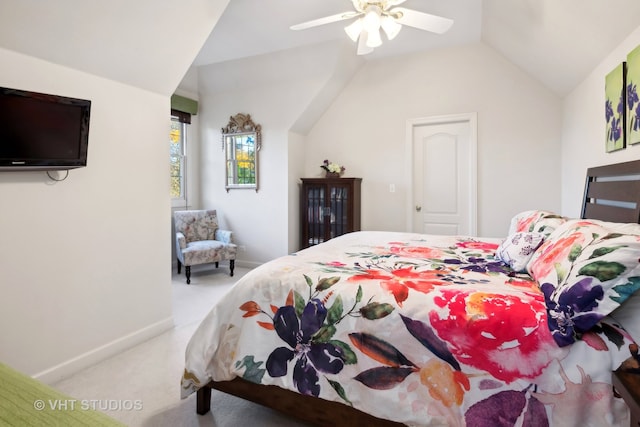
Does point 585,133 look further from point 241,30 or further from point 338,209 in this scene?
point 241,30

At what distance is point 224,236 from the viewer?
4.73 m

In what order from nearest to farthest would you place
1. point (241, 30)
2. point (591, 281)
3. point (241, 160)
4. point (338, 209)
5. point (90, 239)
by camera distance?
point (591, 281)
point (90, 239)
point (241, 30)
point (338, 209)
point (241, 160)

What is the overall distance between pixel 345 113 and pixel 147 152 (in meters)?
2.79

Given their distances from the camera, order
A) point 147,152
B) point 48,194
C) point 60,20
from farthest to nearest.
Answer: point 147,152
point 48,194
point 60,20

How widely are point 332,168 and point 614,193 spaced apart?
303 centimetres

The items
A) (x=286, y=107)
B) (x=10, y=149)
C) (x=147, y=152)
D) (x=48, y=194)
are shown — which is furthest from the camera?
(x=286, y=107)

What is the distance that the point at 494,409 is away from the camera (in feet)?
3.77

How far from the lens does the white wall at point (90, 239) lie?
1.91 metres

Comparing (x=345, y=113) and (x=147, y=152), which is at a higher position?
(x=345, y=113)

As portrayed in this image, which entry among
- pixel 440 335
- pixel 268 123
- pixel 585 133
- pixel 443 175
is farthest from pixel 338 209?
pixel 440 335

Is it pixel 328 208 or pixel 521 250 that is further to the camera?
pixel 328 208

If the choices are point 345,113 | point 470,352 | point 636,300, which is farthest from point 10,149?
point 345,113

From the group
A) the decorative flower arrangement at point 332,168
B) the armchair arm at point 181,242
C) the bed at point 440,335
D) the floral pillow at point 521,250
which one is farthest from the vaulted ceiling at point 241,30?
the armchair arm at point 181,242

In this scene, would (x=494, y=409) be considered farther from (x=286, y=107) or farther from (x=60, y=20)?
(x=286, y=107)
